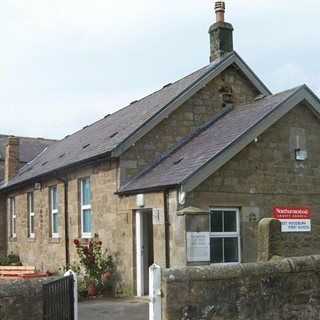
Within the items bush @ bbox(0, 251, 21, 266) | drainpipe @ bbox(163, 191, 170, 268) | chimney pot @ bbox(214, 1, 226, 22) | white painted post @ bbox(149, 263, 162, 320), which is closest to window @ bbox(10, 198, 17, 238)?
bush @ bbox(0, 251, 21, 266)

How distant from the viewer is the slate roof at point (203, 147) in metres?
12.7

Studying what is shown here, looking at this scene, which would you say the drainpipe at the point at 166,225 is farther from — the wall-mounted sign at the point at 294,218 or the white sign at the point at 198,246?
the wall-mounted sign at the point at 294,218

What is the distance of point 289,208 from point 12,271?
918 cm

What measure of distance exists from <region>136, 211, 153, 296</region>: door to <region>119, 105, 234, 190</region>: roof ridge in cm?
104

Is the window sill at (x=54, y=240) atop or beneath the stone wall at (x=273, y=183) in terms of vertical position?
beneath

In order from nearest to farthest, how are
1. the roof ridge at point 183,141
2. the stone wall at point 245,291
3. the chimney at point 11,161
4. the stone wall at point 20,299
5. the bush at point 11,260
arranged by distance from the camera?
the stone wall at point 245,291 < the stone wall at point 20,299 < the roof ridge at point 183,141 < the bush at point 11,260 < the chimney at point 11,161

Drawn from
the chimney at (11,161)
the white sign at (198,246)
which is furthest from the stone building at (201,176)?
the chimney at (11,161)

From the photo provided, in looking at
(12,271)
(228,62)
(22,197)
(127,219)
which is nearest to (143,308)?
(127,219)

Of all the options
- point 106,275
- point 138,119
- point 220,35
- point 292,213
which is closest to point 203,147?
point 292,213

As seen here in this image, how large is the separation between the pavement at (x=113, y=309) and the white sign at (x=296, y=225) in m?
3.88

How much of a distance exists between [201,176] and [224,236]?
1.63 metres

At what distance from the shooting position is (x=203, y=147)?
14.0 meters

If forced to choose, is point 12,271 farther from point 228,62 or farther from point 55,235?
point 228,62

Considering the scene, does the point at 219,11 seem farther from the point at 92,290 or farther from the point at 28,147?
the point at 28,147
